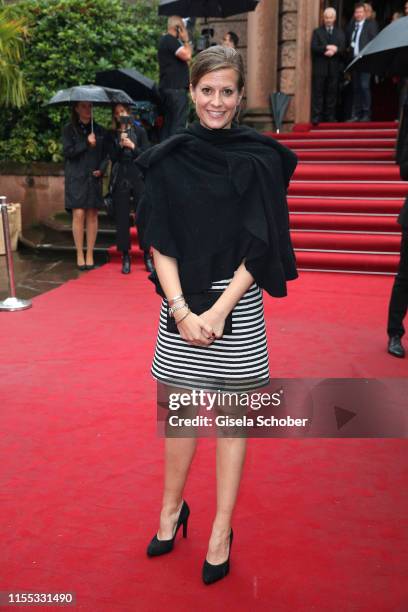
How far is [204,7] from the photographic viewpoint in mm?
9953

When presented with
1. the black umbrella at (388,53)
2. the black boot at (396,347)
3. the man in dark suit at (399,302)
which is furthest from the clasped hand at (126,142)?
the black boot at (396,347)

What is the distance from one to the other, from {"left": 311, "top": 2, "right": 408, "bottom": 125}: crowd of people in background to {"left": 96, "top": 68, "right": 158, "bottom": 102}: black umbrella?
11.0 feet

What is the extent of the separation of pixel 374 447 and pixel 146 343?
7.50 feet

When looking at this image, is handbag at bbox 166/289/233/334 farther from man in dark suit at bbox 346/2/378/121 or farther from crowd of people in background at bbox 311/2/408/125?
man in dark suit at bbox 346/2/378/121

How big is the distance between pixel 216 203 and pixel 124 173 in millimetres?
5804

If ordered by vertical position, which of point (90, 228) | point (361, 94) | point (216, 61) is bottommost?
point (90, 228)

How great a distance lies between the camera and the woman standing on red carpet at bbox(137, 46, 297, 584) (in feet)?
7.73

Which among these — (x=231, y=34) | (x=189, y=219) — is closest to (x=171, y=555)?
(x=189, y=219)

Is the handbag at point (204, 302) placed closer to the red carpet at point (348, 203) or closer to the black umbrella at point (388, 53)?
the black umbrella at point (388, 53)

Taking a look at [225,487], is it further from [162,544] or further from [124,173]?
[124,173]

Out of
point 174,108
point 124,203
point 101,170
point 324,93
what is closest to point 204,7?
point 174,108

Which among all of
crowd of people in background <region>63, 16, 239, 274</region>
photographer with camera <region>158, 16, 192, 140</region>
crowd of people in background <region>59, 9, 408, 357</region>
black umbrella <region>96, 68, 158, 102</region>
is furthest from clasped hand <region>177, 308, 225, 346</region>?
photographer with camera <region>158, 16, 192, 140</region>

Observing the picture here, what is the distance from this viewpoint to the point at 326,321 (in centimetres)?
615

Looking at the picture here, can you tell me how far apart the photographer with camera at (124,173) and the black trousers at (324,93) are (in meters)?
4.76
